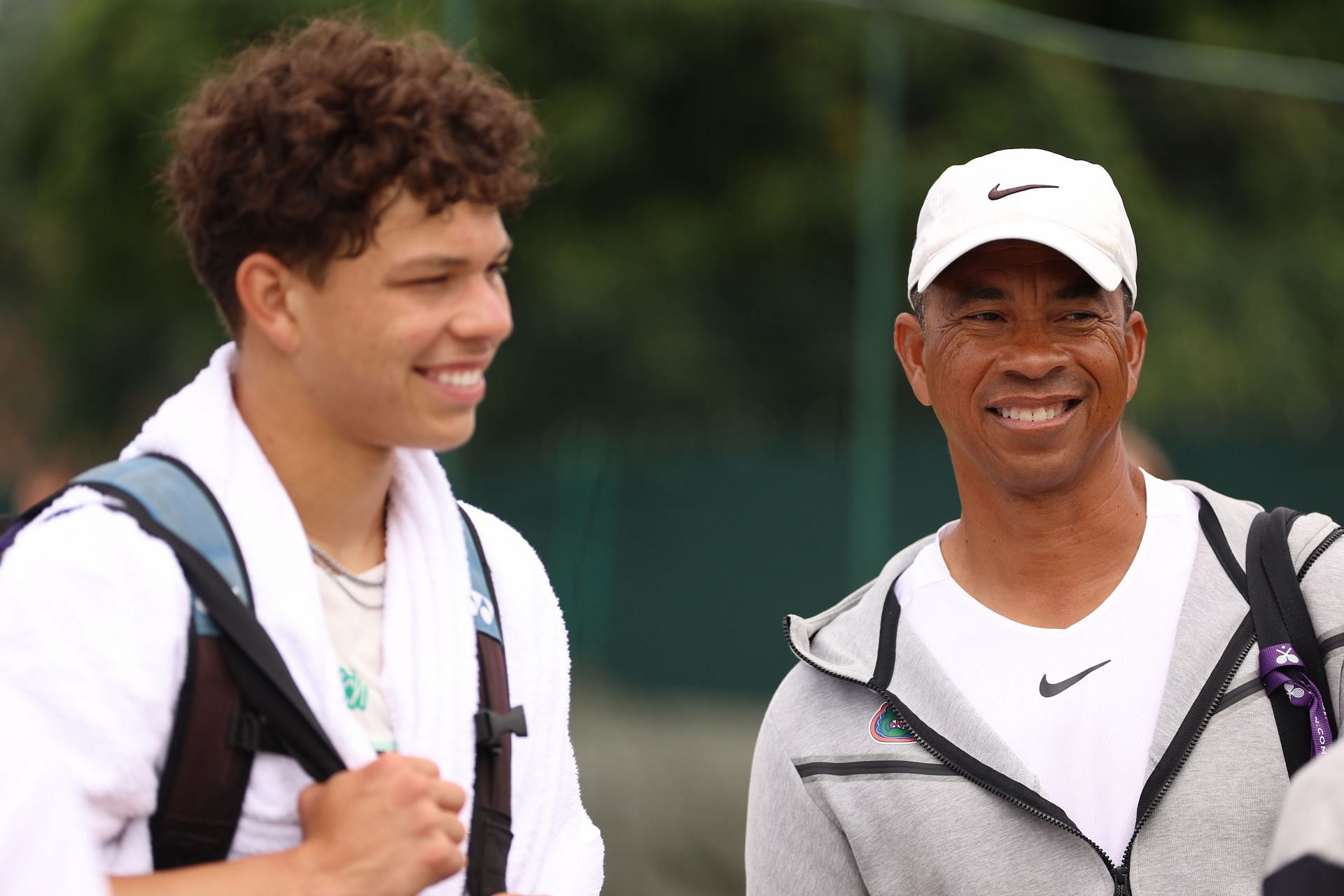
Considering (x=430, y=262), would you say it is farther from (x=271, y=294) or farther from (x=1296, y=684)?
(x=1296, y=684)

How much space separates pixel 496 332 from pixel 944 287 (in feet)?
2.83

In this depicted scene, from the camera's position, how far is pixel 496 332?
223cm

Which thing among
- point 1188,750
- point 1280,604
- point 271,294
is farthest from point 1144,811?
point 271,294

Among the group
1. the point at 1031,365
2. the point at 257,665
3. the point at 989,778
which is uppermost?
the point at 1031,365

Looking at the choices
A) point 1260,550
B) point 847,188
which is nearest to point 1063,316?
point 1260,550

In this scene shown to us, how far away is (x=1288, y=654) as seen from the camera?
246 cm

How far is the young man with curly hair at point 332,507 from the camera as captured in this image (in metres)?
1.97

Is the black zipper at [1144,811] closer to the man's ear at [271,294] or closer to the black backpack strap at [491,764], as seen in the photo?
the black backpack strap at [491,764]

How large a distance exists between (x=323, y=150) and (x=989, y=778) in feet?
4.19

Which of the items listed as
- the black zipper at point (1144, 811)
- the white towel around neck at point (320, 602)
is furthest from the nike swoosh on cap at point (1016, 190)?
the white towel around neck at point (320, 602)

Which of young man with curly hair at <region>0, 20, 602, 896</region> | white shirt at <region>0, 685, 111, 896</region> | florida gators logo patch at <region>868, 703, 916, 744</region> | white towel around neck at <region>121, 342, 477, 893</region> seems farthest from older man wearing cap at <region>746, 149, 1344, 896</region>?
white shirt at <region>0, 685, 111, 896</region>

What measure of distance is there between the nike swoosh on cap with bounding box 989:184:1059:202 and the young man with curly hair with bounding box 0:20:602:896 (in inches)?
29.4

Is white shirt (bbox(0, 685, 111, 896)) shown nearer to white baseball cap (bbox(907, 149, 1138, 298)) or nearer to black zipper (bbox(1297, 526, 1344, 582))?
white baseball cap (bbox(907, 149, 1138, 298))

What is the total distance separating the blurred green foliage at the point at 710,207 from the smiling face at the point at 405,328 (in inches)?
244
